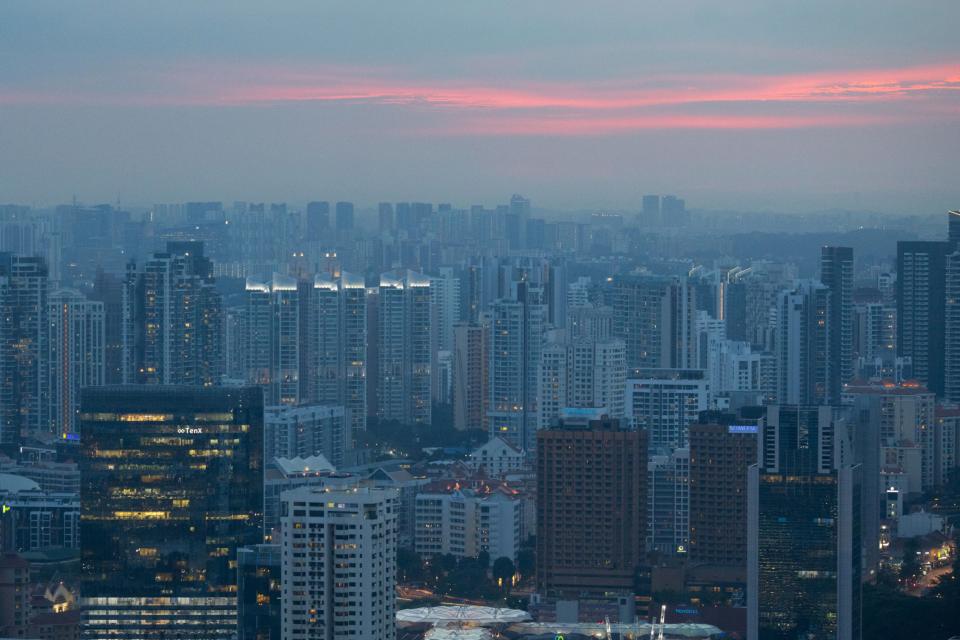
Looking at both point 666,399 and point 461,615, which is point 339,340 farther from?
point 461,615

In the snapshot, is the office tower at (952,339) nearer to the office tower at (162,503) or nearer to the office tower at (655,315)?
the office tower at (655,315)

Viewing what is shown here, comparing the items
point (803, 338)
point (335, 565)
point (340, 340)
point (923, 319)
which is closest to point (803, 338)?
point (803, 338)

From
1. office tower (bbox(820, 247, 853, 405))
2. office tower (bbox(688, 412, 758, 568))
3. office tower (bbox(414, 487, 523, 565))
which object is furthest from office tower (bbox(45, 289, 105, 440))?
office tower (bbox(820, 247, 853, 405))

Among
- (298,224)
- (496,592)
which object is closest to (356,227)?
(298,224)

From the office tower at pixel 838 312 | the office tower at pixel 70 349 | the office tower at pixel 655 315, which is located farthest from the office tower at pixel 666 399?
the office tower at pixel 70 349

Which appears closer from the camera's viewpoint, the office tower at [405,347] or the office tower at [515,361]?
the office tower at [515,361]

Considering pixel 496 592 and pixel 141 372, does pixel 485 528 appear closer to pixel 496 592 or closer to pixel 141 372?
pixel 496 592

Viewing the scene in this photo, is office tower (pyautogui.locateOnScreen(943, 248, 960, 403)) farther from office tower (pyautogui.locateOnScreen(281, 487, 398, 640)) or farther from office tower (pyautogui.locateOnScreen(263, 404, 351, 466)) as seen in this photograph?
office tower (pyautogui.locateOnScreen(281, 487, 398, 640))
